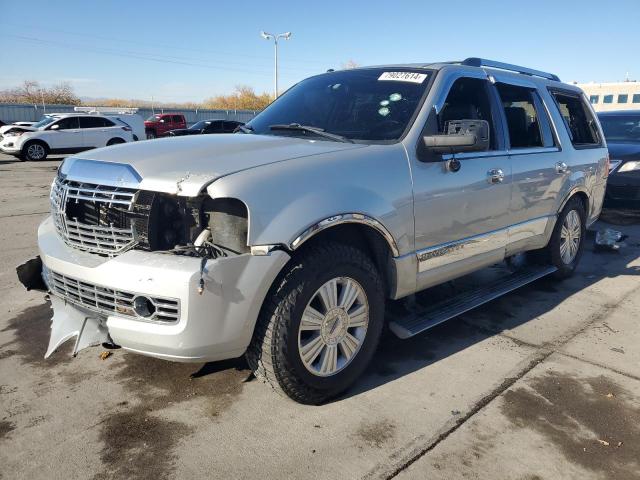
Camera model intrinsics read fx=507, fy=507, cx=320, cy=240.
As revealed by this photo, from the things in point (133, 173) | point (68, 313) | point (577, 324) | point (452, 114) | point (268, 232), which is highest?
point (452, 114)

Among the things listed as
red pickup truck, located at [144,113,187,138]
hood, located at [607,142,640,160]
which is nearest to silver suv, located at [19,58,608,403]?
hood, located at [607,142,640,160]

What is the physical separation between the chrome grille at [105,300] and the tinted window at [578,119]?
415 centimetres

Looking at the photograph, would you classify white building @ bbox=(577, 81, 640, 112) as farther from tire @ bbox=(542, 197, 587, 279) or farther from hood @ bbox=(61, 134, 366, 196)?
hood @ bbox=(61, 134, 366, 196)

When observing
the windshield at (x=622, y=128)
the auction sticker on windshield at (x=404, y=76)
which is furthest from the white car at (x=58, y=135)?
the auction sticker on windshield at (x=404, y=76)

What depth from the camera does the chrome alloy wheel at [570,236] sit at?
4949 millimetres

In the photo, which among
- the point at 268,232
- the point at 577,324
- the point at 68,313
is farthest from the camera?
the point at 577,324

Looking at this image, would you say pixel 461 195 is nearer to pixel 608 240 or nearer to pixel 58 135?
pixel 608 240

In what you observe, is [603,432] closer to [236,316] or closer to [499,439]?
[499,439]

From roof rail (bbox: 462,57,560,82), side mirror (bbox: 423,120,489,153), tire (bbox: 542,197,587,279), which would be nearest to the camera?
side mirror (bbox: 423,120,489,153)

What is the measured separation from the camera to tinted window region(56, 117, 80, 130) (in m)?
18.9

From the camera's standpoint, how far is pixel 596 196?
17.7 feet

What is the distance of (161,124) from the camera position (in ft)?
99.3

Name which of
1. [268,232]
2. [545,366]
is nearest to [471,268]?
[545,366]

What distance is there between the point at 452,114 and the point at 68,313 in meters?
2.76
